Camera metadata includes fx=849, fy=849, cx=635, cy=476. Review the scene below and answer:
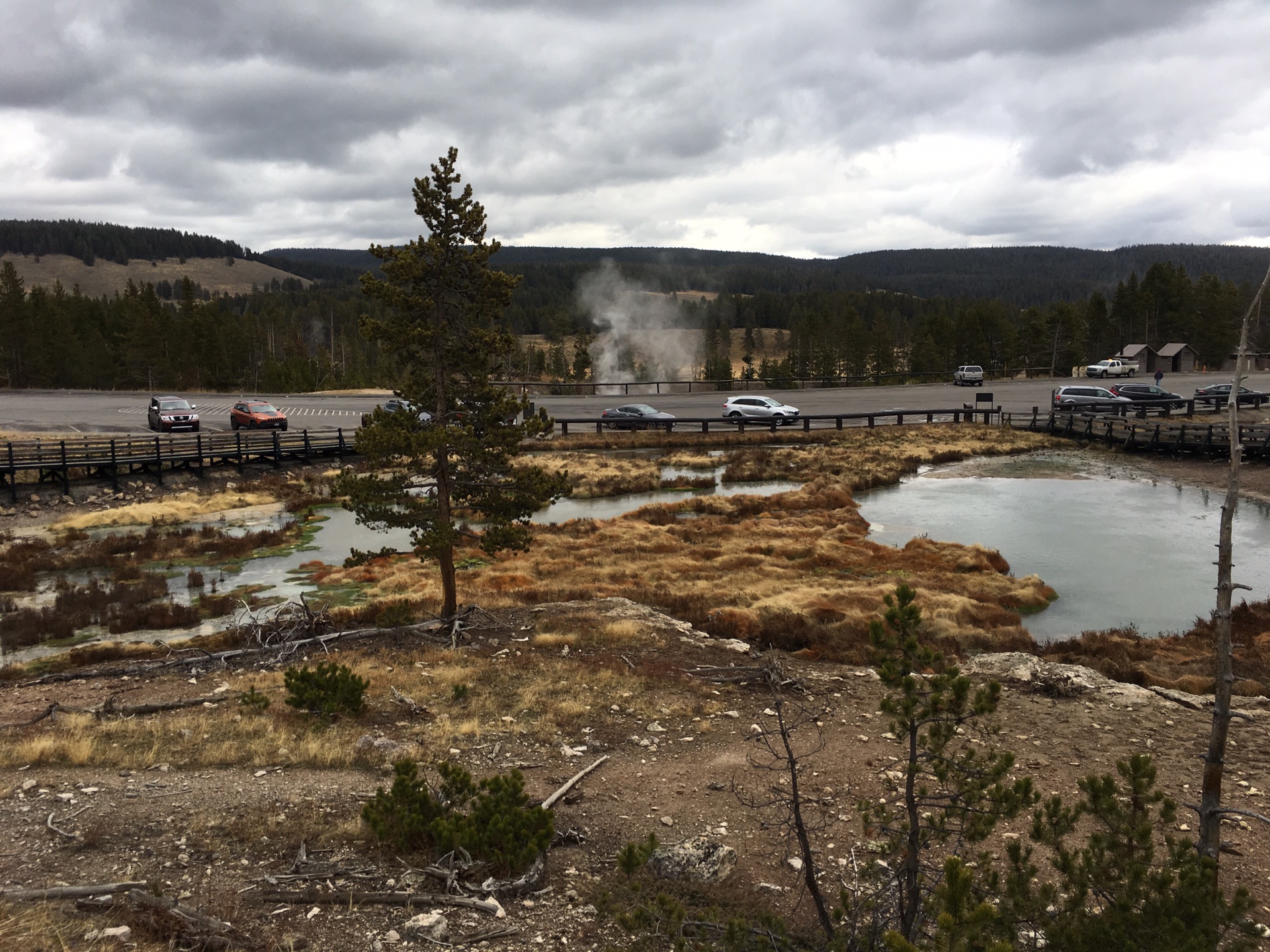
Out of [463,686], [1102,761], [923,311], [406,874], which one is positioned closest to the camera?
[406,874]

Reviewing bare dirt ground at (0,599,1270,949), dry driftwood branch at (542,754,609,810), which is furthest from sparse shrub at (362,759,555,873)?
dry driftwood branch at (542,754,609,810)

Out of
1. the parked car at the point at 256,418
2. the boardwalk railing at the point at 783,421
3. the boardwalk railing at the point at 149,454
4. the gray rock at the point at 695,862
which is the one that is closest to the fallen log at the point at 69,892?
the gray rock at the point at 695,862

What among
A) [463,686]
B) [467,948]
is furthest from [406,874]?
[463,686]

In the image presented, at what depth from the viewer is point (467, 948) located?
5.97 m

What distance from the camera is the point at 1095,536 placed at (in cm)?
2795

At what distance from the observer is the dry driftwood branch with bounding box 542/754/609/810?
8.53 m

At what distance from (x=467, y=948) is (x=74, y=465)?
37.7 metres

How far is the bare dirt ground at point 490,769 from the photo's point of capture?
6.70 m

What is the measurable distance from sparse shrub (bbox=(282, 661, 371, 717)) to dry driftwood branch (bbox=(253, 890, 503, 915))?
16.9 ft

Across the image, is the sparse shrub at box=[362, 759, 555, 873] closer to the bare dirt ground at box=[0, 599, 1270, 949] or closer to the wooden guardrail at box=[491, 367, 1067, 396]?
the bare dirt ground at box=[0, 599, 1270, 949]

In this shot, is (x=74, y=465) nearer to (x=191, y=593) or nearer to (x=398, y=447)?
(x=191, y=593)

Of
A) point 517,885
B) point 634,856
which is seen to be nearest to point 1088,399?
point 517,885

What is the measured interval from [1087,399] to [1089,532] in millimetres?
32759

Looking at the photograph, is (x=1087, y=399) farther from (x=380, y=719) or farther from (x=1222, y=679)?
(x=1222, y=679)
